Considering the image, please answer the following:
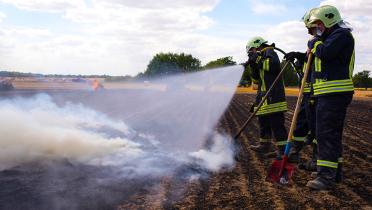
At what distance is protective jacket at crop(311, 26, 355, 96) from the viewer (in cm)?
465

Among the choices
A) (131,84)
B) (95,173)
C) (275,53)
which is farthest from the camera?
(131,84)

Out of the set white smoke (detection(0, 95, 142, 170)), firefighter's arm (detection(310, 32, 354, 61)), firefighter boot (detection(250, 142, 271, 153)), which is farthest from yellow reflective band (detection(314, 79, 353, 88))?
white smoke (detection(0, 95, 142, 170))

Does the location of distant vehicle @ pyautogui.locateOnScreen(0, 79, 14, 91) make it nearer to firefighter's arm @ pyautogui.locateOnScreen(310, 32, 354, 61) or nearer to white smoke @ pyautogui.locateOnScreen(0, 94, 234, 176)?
white smoke @ pyautogui.locateOnScreen(0, 94, 234, 176)

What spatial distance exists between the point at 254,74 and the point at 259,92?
0.33 metres

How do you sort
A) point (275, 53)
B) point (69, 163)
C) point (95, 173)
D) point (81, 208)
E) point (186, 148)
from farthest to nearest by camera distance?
point (186, 148), point (275, 53), point (69, 163), point (95, 173), point (81, 208)

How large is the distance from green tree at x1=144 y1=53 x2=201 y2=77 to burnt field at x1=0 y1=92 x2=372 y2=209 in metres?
32.8

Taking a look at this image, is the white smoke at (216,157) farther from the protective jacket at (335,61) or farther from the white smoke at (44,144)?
the protective jacket at (335,61)

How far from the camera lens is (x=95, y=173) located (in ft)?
17.4

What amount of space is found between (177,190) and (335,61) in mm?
2482

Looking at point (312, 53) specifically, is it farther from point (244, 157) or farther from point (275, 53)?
point (244, 157)

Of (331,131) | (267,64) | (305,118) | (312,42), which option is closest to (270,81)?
(267,64)

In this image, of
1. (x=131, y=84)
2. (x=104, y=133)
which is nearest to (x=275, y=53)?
(x=104, y=133)

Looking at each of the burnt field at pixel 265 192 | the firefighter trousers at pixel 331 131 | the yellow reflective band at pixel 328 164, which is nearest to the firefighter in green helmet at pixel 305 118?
the burnt field at pixel 265 192

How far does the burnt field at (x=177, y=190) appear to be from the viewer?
4.20 meters
